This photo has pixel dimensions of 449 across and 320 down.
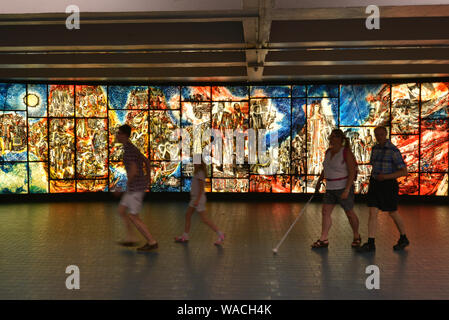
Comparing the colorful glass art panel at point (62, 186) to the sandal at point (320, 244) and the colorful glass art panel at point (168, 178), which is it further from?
the sandal at point (320, 244)

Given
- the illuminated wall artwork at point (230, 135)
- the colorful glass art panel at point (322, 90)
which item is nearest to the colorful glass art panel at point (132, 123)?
the illuminated wall artwork at point (230, 135)

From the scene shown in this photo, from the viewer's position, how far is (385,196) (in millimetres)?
6895

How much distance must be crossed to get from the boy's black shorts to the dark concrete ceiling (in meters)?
2.55

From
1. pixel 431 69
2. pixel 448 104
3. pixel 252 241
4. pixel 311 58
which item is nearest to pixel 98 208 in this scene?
pixel 252 241

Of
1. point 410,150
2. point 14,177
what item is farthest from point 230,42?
point 14,177

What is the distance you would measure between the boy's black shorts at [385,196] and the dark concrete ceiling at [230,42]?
8.35ft

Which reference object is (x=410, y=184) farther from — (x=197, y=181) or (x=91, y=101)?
(x=91, y=101)

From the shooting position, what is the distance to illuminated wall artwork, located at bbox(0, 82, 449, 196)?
13.1 metres

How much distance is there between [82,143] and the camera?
13492mm

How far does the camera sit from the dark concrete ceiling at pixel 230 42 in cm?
673

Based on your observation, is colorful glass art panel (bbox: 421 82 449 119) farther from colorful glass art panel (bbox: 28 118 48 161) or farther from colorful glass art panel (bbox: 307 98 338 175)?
colorful glass art panel (bbox: 28 118 48 161)

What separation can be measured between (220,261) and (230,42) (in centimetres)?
418

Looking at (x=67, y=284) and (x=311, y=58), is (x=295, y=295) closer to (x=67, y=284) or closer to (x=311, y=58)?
(x=67, y=284)

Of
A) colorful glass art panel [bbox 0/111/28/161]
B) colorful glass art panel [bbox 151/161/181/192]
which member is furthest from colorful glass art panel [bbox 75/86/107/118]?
colorful glass art panel [bbox 151/161/181/192]
